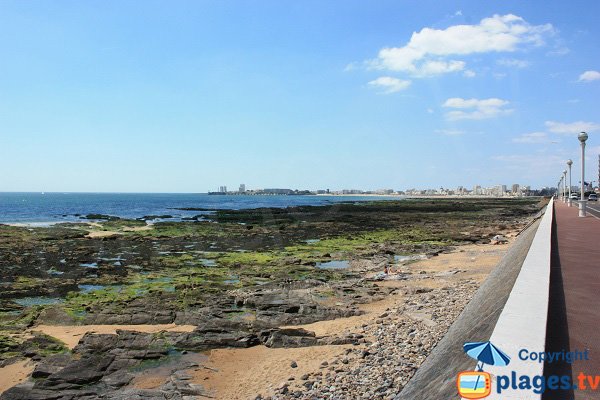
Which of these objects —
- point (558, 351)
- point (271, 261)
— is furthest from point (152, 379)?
point (271, 261)

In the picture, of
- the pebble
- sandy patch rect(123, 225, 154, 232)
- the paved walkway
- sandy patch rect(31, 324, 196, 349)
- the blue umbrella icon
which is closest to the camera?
the blue umbrella icon

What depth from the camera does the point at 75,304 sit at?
47.8 ft

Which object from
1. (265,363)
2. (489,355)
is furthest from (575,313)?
(265,363)

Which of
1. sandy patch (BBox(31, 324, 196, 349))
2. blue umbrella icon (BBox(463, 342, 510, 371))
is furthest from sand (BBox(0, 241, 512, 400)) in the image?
blue umbrella icon (BBox(463, 342, 510, 371))

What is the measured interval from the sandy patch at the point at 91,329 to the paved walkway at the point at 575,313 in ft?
28.0

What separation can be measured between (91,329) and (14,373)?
2.85 m

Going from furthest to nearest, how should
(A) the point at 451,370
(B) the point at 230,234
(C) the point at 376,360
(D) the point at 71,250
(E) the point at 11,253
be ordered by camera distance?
1. (B) the point at 230,234
2. (D) the point at 71,250
3. (E) the point at 11,253
4. (C) the point at 376,360
5. (A) the point at 451,370

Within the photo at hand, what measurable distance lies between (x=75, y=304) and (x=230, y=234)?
22.7 metres

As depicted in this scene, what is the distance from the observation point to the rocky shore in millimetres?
7824

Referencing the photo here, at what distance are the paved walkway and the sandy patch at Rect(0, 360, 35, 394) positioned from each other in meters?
9.09

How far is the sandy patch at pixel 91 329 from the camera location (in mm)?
11301

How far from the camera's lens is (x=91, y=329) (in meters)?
11.7

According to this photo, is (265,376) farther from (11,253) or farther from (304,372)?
(11,253)

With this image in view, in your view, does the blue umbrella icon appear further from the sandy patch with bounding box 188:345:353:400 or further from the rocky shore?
the sandy patch with bounding box 188:345:353:400
